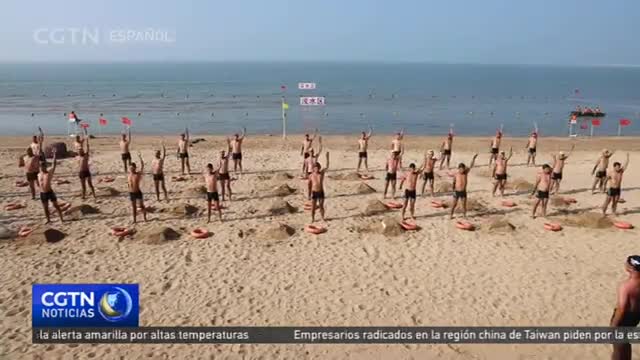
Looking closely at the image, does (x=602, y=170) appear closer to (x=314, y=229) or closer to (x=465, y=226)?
(x=465, y=226)

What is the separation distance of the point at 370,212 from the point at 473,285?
4.68 m

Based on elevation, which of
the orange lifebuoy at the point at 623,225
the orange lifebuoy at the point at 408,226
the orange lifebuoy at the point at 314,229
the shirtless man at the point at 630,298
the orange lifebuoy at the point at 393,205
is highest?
the shirtless man at the point at 630,298

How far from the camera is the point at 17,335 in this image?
7074mm

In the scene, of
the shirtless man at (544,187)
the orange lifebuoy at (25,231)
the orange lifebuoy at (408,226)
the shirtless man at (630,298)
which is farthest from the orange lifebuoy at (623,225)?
the orange lifebuoy at (25,231)

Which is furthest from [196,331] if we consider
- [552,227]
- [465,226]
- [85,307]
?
[552,227]

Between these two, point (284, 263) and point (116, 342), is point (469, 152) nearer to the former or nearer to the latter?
point (284, 263)

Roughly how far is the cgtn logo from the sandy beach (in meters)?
0.35

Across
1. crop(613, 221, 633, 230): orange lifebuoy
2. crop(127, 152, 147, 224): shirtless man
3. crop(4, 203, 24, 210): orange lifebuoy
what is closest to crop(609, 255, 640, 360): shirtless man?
crop(613, 221, 633, 230): orange lifebuoy

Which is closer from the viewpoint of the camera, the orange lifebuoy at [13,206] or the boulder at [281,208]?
the boulder at [281,208]

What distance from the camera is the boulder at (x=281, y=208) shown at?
1312 centimetres

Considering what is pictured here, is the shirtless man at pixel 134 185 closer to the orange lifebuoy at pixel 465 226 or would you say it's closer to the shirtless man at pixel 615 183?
the orange lifebuoy at pixel 465 226


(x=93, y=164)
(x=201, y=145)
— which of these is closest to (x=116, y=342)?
(x=93, y=164)

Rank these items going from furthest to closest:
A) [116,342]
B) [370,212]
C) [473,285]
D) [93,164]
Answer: [93,164] < [370,212] < [473,285] < [116,342]

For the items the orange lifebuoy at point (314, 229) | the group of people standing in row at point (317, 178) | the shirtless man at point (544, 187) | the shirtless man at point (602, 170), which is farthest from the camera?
the shirtless man at point (602, 170)
